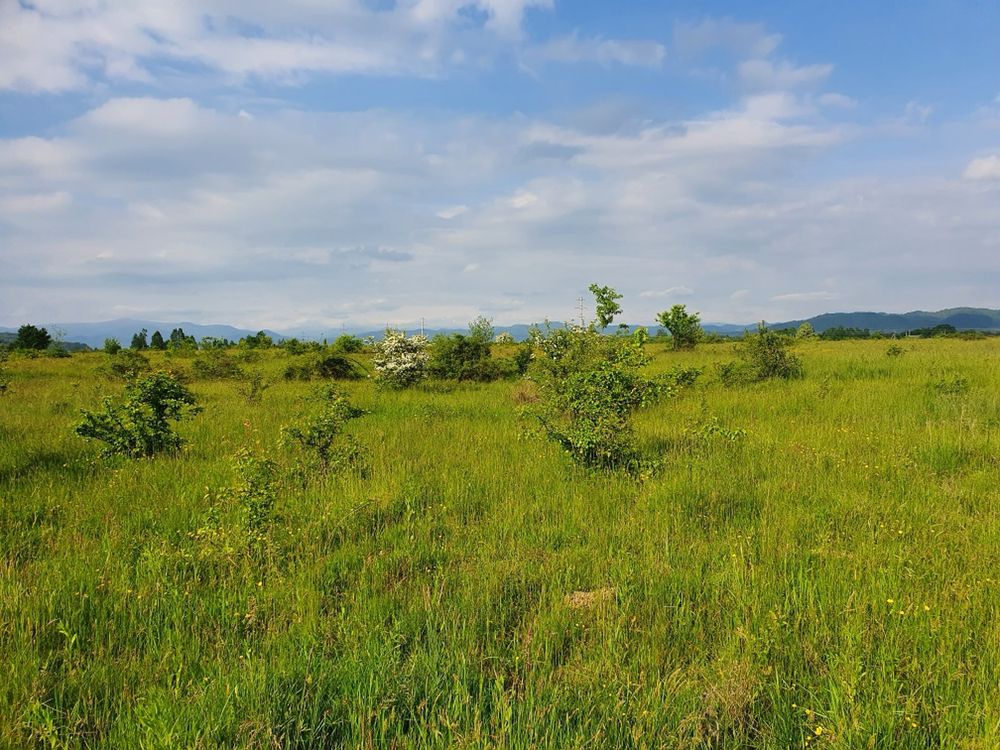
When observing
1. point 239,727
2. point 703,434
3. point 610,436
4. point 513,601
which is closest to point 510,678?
point 513,601

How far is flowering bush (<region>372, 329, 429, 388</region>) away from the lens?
18.7 metres

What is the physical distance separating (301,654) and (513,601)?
5.00ft

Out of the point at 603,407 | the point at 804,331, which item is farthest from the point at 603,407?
the point at 804,331

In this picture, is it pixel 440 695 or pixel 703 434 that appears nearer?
pixel 440 695

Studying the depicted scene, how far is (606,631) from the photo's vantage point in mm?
3525

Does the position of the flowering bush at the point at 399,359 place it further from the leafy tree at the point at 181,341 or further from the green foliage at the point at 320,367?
the leafy tree at the point at 181,341

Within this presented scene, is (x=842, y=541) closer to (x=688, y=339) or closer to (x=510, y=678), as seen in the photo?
(x=510, y=678)

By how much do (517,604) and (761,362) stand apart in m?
15.2

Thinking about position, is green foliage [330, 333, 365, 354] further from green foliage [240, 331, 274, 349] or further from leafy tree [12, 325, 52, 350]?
leafy tree [12, 325, 52, 350]

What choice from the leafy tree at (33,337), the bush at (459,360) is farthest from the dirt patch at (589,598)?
the leafy tree at (33,337)

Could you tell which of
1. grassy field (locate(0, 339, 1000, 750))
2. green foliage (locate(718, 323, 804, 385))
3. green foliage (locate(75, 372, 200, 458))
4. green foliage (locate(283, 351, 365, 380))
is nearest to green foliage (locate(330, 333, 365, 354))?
green foliage (locate(283, 351, 365, 380))

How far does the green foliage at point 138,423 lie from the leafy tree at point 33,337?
155ft

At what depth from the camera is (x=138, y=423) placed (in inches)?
332

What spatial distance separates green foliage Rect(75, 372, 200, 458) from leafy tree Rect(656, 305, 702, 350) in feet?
98.3
